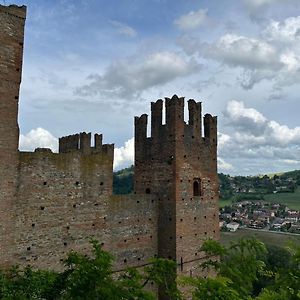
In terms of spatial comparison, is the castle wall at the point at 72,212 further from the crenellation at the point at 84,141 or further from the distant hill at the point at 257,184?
the distant hill at the point at 257,184

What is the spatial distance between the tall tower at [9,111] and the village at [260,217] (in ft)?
245

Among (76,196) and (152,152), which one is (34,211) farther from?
(152,152)

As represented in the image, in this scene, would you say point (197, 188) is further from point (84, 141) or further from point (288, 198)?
point (288, 198)

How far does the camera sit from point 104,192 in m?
19.4

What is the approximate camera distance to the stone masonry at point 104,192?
15.7m

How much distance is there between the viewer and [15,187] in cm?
1578

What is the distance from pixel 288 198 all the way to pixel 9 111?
12287cm

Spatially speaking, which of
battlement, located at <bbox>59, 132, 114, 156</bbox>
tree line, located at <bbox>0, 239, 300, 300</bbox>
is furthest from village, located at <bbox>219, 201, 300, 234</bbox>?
tree line, located at <bbox>0, 239, 300, 300</bbox>

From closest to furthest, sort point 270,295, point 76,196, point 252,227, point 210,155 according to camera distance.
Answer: point 270,295 → point 76,196 → point 210,155 → point 252,227

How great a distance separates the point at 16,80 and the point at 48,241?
22.9ft

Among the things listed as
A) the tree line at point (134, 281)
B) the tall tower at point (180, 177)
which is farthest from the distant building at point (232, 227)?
the tree line at point (134, 281)

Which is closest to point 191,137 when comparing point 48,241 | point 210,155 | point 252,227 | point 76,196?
point 210,155

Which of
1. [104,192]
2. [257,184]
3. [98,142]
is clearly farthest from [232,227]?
[257,184]

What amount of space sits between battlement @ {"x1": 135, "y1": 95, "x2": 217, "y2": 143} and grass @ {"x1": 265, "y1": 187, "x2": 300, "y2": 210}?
93502 mm
